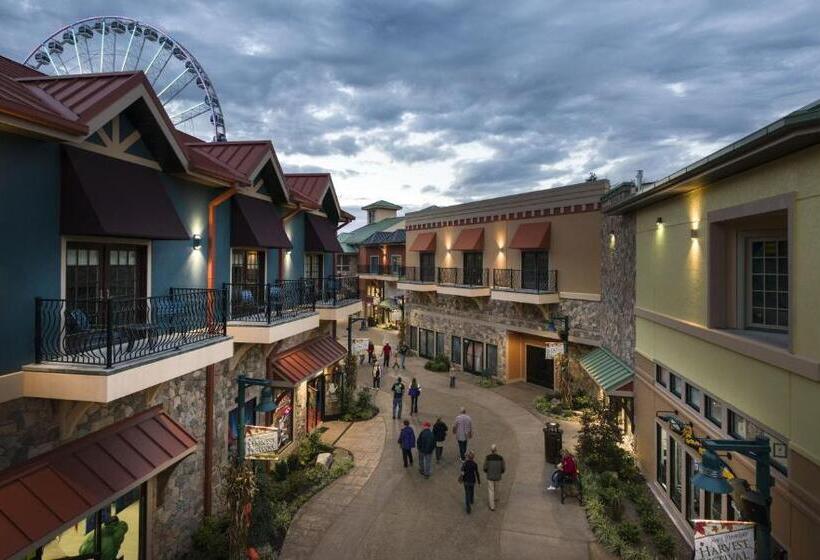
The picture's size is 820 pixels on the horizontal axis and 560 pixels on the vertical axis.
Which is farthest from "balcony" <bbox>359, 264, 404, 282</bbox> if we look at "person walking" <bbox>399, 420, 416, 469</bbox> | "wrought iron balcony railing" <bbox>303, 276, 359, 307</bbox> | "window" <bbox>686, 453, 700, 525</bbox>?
"window" <bbox>686, 453, 700, 525</bbox>

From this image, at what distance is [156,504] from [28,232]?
18.2ft

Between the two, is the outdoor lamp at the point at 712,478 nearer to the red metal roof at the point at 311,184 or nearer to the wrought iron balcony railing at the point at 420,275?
the red metal roof at the point at 311,184

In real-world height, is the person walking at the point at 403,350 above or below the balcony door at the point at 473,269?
below

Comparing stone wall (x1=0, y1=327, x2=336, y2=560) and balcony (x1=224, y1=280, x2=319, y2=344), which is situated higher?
balcony (x1=224, y1=280, x2=319, y2=344)

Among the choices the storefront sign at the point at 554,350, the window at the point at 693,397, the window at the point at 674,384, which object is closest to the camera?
the window at the point at 693,397

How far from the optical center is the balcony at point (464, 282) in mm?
25755

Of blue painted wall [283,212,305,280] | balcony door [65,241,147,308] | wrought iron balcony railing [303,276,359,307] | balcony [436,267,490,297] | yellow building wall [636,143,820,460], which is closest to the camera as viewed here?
yellow building wall [636,143,820,460]

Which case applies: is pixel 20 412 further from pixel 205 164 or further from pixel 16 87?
pixel 205 164

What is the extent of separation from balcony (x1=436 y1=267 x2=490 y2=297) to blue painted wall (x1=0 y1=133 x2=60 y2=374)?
20.5 m

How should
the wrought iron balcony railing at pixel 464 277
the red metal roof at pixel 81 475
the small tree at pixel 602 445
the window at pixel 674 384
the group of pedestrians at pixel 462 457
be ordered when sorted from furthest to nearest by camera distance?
the wrought iron balcony railing at pixel 464 277 < the small tree at pixel 602 445 < the group of pedestrians at pixel 462 457 < the window at pixel 674 384 < the red metal roof at pixel 81 475

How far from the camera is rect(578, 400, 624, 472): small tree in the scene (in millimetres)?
13789

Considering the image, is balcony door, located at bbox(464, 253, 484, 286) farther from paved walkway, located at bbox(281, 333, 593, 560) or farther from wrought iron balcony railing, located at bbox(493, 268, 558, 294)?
paved walkway, located at bbox(281, 333, 593, 560)

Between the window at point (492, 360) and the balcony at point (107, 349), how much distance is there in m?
18.3

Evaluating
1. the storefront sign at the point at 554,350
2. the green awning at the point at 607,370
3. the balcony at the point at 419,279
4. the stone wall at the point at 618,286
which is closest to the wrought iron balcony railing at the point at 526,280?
the stone wall at the point at 618,286
